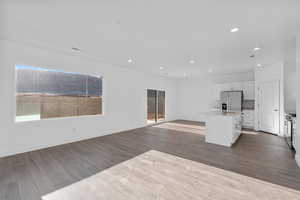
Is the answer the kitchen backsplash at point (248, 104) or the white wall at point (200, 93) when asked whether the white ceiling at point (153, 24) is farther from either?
the white wall at point (200, 93)

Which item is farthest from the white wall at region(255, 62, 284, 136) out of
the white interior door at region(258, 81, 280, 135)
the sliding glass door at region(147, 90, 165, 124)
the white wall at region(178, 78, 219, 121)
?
the sliding glass door at region(147, 90, 165, 124)

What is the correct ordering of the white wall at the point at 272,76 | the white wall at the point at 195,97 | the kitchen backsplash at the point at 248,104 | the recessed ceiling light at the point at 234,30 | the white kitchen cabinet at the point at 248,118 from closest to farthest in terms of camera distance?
the recessed ceiling light at the point at 234,30 → the white wall at the point at 272,76 → the white kitchen cabinet at the point at 248,118 → the kitchen backsplash at the point at 248,104 → the white wall at the point at 195,97

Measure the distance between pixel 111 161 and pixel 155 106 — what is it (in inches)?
196

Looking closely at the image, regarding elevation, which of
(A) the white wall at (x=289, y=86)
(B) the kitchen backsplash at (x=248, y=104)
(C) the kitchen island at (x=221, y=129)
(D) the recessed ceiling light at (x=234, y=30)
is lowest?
(C) the kitchen island at (x=221, y=129)

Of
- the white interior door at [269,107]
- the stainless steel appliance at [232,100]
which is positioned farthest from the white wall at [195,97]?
the white interior door at [269,107]

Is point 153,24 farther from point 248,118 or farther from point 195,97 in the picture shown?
point 195,97

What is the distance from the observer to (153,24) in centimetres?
246

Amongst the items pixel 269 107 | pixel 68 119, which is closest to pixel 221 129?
pixel 269 107

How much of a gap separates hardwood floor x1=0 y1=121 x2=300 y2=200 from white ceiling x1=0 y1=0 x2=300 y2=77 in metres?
2.79

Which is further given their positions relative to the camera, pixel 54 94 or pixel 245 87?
pixel 245 87

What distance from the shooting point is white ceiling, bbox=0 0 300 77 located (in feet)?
6.42

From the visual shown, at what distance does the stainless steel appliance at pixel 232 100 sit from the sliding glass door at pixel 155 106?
3324mm

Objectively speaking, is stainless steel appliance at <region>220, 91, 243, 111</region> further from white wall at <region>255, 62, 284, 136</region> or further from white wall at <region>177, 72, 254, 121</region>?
→ white wall at <region>255, 62, 284, 136</region>

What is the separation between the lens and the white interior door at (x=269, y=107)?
5.14 metres
